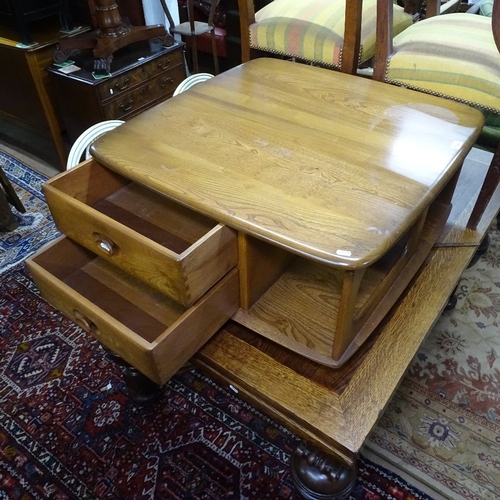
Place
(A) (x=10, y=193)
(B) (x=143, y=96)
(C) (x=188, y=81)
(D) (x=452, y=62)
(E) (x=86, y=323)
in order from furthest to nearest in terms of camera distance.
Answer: (B) (x=143, y=96) → (A) (x=10, y=193) → (C) (x=188, y=81) → (D) (x=452, y=62) → (E) (x=86, y=323)

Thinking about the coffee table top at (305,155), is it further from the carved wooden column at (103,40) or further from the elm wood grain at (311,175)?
the carved wooden column at (103,40)

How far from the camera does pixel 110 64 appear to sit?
1.51m

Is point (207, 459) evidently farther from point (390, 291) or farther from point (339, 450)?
point (390, 291)

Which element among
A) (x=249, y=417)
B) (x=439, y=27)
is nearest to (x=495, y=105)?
(x=439, y=27)

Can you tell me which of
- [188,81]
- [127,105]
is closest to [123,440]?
[188,81]

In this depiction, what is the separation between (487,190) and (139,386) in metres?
0.82

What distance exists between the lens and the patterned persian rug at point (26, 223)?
142cm

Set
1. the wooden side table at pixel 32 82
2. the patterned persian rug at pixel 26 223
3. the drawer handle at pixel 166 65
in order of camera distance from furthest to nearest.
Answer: the drawer handle at pixel 166 65
the wooden side table at pixel 32 82
the patterned persian rug at pixel 26 223

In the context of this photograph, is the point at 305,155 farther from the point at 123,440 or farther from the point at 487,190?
the point at 123,440

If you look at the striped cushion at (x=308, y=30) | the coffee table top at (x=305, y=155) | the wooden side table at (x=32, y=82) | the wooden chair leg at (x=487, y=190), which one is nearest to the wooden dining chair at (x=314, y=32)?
the striped cushion at (x=308, y=30)

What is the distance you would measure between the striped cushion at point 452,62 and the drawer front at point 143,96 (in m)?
0.91

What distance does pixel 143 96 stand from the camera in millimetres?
1621

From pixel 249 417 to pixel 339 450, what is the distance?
1.27ft

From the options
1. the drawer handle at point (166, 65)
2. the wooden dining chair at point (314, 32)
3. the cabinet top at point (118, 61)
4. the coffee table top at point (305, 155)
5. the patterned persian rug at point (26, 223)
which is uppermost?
the wooden dining chair at point (314, 32)
